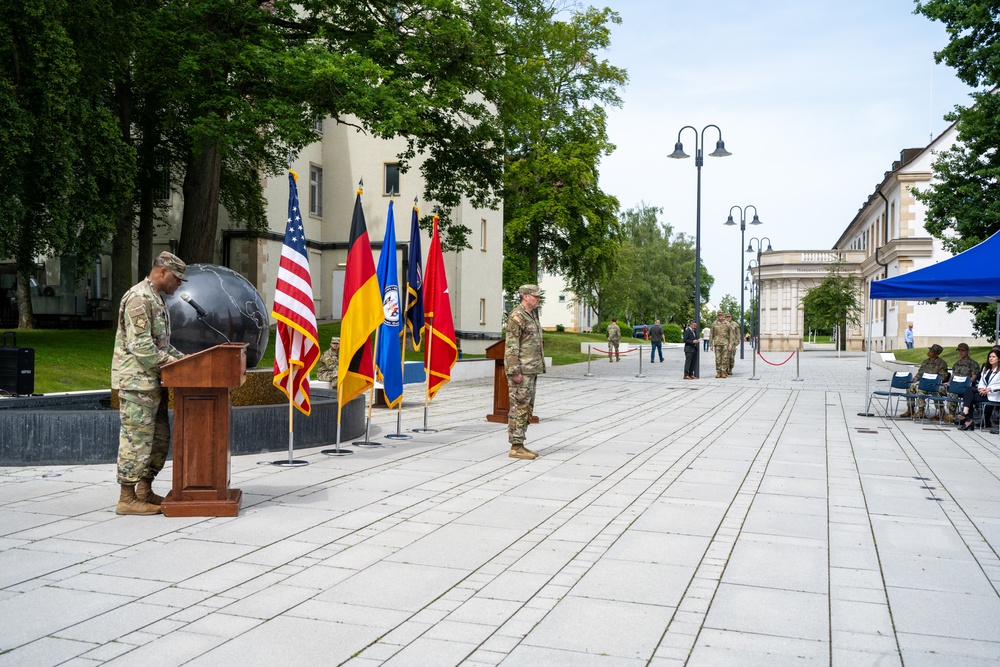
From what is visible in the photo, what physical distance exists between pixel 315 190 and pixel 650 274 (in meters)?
49.0

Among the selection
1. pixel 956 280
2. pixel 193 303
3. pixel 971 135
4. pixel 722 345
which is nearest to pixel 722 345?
pixel 722 345

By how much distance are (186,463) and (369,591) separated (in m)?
2.69

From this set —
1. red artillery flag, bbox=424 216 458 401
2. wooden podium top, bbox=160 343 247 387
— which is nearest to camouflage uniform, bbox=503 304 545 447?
red artillery flag, bbox=424 216 458 401

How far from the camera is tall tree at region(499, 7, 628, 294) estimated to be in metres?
44.8

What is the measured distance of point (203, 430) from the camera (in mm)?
7203

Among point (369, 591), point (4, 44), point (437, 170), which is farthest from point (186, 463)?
point (437, 170)

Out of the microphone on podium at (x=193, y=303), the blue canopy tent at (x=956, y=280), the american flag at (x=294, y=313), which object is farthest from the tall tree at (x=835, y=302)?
the american flag at (x=294, y=313)

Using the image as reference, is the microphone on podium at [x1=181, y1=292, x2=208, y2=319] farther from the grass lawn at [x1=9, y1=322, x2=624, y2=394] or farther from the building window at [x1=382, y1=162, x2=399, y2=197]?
the building window at [x1=382, y1=162, x2=399, y2=197]

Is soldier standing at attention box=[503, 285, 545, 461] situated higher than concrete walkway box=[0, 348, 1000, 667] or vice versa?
soldier standing at attention box=[503, 285, 545, 461]

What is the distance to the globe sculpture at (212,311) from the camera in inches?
431

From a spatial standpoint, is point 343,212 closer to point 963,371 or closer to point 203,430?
point 963,371

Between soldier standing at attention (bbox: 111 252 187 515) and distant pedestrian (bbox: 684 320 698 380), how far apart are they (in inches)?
906

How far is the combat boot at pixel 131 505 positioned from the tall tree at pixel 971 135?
26930mm

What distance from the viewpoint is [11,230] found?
20.3 m
